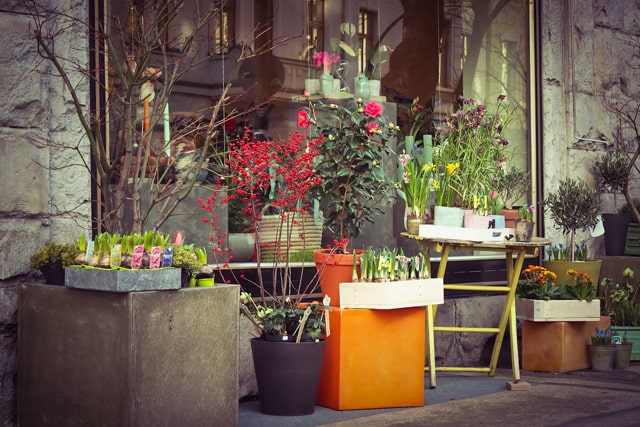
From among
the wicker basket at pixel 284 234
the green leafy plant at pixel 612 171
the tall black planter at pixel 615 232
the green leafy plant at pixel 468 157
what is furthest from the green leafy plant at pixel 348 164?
the tall black planter at pixel 615 232

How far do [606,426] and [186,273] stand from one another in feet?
8.10

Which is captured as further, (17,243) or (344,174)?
(344,174)

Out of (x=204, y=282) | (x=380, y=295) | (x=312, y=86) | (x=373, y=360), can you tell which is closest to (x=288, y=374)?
(x=373, y=360)

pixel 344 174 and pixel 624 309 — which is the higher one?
pixel 344 174

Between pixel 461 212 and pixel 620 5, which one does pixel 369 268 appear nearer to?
pixel 461 212

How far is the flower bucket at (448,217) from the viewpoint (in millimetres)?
6590

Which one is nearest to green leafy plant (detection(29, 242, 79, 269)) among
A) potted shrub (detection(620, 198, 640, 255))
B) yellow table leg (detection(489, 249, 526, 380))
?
yellow table leg (detection(489, 249, 526, 380))

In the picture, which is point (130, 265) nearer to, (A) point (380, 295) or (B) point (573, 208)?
(A) point (380, 295)

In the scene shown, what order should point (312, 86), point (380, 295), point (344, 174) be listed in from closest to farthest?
point (380, 295) → point (344, 174) → point (312, 86)

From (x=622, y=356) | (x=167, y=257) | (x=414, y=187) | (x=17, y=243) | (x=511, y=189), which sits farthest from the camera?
(x=511, y=189)

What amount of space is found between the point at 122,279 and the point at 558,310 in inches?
155

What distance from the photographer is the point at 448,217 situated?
6.59 meters

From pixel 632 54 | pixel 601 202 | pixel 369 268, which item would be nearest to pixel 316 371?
pixel 369 268

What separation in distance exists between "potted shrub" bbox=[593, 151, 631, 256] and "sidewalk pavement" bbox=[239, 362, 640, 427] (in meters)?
1.90
